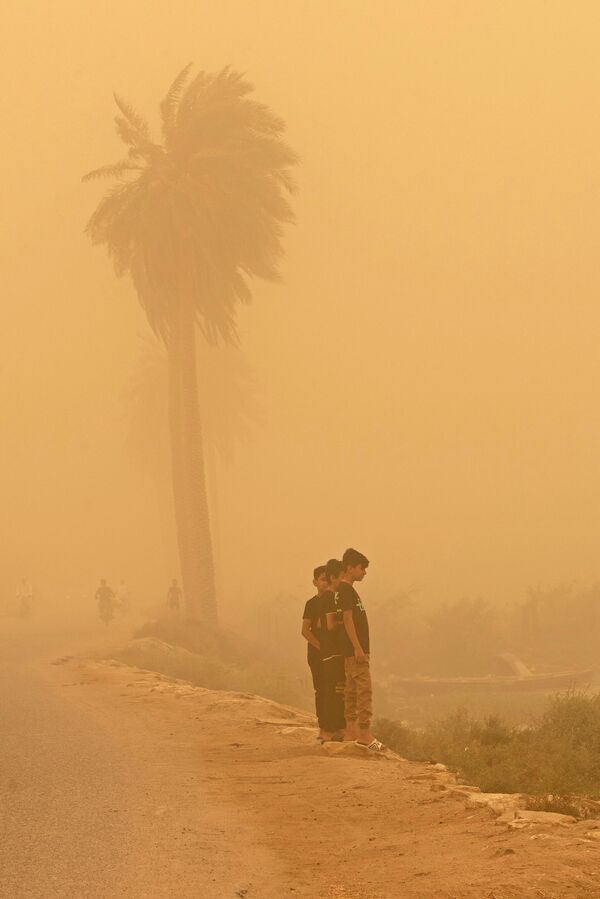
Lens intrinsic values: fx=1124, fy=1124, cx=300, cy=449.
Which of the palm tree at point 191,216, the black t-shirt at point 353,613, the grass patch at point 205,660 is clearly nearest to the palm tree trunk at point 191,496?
the palm tree at point 191,216

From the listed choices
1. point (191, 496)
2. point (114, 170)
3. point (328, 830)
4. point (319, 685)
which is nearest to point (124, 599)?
point (191, 496)

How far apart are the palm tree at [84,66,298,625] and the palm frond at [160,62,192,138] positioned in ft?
0.10

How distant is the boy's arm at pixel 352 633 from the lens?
11.9 metres

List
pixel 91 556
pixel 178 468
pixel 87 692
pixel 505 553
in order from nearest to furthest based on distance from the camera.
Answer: pixel 87 692 < pixel 178 468 < pixel 505 553 < pixel 91 556

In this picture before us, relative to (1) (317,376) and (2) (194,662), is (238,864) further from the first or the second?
(1) (317,376)

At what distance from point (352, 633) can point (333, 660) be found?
24.5 inches

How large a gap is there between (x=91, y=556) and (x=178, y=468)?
74.3 m

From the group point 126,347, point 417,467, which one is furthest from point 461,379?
point 126,347

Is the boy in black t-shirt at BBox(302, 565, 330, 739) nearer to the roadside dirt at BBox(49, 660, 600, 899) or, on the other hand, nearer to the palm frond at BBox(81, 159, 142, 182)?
the roadside dirt at BBox(49, 660, 600, 899)

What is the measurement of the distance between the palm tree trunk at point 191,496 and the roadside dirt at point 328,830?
18.4 metres

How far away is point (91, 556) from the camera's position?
345 feet

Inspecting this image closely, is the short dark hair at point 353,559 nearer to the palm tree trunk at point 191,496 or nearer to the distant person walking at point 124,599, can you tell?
the palm tree trunk at point 191,496

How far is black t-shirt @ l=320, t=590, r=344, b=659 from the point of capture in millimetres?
12250

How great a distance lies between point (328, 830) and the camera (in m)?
8.67
